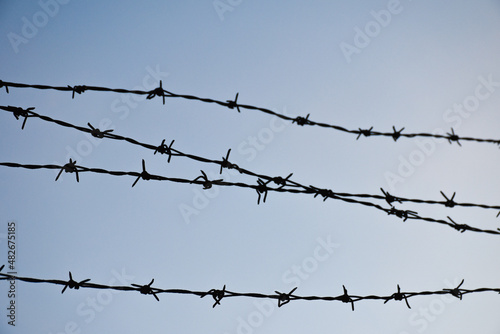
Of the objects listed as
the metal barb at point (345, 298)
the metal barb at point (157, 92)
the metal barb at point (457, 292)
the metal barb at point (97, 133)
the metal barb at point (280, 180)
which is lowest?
the metal barb at point (457, 292)

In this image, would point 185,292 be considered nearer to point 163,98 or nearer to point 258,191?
point 258,191

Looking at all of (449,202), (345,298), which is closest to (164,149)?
(345,298)

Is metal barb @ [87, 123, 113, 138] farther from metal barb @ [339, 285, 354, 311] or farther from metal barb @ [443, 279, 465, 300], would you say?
metal barb @ [443, 279, 465, 300]

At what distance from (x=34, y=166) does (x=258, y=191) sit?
4.46ft

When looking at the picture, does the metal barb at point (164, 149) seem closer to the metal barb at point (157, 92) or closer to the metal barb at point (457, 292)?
the metal barb at point (157, 92)

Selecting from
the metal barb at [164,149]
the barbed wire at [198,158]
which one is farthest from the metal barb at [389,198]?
the metal barb at [164,149]

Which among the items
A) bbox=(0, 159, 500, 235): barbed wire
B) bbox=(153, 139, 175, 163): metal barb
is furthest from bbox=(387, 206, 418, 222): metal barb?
bbox=(153, 139, 175, 163): metal barb

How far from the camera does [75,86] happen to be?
9.11ft

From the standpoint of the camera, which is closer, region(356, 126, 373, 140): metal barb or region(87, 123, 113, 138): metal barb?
region(87, 123, 113, 138): metal barb

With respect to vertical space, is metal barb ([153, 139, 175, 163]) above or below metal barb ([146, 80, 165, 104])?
below

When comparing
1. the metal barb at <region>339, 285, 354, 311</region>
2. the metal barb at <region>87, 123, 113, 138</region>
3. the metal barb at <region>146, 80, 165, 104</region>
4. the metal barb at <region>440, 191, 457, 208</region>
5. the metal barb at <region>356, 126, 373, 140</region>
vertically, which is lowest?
the metal barb at <region>339, 285, 354, 311</region>

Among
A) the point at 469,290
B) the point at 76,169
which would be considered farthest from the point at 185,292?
the point at 469,290

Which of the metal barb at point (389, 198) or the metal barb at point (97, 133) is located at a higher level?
the metal barb at point (97, 133)

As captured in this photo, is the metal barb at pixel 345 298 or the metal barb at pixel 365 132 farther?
the metal barb at pixel 365 132
